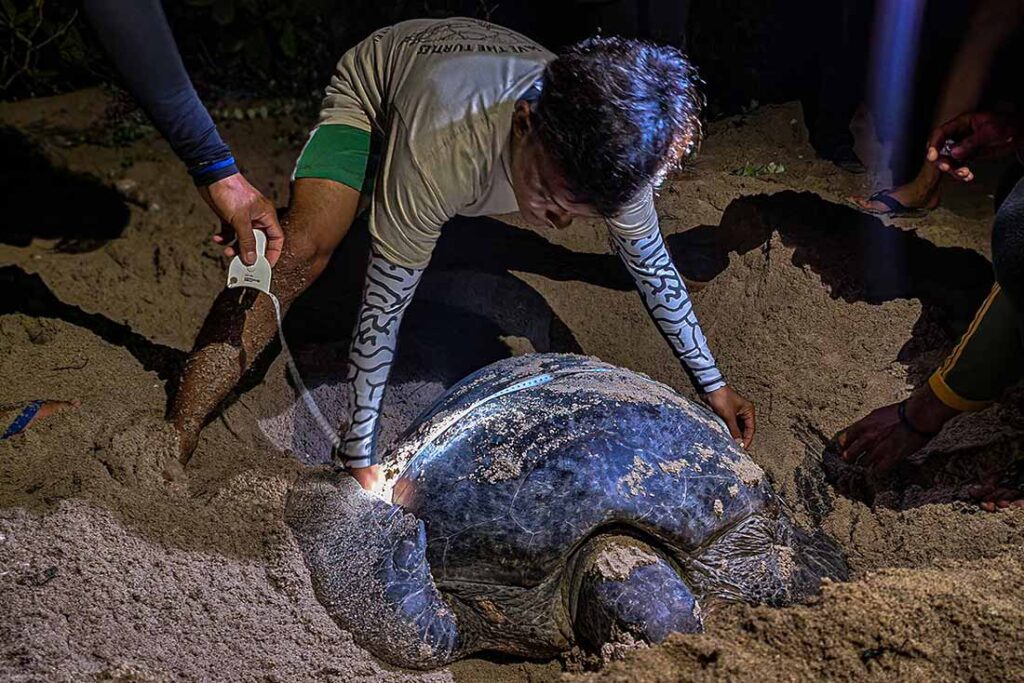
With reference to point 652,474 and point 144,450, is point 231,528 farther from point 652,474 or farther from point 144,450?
point 652,474

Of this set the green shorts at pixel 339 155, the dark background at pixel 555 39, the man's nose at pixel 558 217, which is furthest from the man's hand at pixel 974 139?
the green shorts at pixel 339 155

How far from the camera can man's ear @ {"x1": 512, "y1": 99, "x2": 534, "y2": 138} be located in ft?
4.59

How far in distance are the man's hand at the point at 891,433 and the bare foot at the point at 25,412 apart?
184cm

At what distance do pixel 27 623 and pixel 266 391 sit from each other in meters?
0.99

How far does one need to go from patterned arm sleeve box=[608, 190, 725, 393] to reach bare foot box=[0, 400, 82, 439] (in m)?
1.35

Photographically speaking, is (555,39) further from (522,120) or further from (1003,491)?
(1003,491)

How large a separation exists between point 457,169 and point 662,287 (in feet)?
1.73

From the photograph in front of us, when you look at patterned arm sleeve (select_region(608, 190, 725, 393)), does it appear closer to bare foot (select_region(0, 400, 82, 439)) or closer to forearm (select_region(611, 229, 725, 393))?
forearm (select_region(611, 229, 725, 393))

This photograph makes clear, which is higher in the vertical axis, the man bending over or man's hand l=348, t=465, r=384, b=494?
the man bending over

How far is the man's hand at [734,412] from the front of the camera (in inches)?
73.7

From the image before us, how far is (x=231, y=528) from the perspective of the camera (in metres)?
1.56

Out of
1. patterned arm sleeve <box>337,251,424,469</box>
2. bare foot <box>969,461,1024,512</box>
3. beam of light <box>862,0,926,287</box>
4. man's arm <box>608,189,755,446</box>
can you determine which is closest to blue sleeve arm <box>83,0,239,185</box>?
patterned arm sleeve <box>337,251,424,469</box>

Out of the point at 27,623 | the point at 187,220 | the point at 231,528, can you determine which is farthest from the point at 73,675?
the point at 187,220

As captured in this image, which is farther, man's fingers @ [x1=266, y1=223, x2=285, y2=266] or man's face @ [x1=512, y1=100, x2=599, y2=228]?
man's fingers @ [x1=266, y1=223, x2=285, y2=266]
